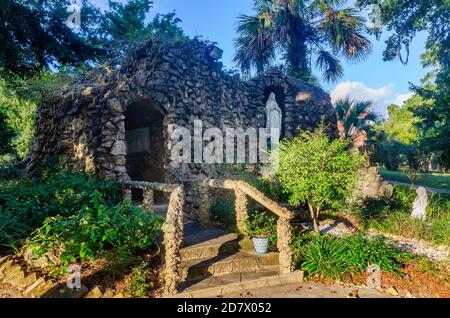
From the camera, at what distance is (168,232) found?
4.03 metres

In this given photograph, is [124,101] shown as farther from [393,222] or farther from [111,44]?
[393,222]

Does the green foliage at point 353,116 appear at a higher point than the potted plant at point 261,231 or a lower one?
higher

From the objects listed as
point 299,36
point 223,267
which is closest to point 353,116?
point 299,36

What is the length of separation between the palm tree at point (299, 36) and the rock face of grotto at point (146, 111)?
5.09 m

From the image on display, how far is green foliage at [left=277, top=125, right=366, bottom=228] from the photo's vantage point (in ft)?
20.1

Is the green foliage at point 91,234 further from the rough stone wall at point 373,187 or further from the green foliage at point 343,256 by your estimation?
the rough stone wall at point 373,187

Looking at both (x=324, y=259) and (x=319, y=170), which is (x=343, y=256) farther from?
(x=319, y=170)

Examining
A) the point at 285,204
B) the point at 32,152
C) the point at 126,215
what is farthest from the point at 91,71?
the point at 285,204

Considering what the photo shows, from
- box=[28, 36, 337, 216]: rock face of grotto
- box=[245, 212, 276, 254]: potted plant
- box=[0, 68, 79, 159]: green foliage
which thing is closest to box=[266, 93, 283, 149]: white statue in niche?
box=[28, 36, 337, 216]: rock face of grotto

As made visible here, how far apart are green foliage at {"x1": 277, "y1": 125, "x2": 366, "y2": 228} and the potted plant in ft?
3.07

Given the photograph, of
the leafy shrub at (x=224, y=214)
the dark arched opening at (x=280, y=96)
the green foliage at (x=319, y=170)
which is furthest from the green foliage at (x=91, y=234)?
the dark arched opening at (x=280, y=96)

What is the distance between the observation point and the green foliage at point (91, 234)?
3996 millimetres

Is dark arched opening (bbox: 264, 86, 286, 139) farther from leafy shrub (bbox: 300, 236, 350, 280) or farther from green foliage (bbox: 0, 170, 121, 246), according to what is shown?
green foliage (bbox: 0, 170, 121, 246)
